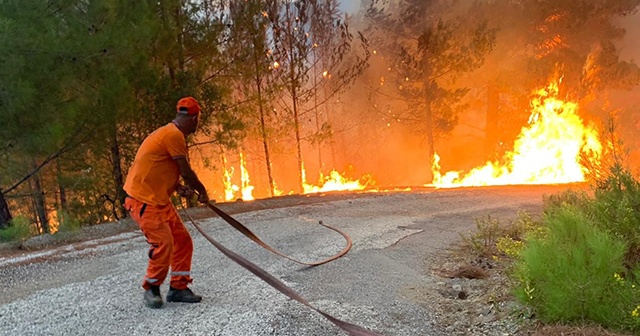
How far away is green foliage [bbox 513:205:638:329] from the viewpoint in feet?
11.0

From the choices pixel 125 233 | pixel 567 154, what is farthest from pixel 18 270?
pixel 567 154

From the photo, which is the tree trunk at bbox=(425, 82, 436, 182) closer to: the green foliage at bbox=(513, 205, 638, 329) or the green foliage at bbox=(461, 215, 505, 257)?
the green foliage at bbox=(461, 215, 505, 257)

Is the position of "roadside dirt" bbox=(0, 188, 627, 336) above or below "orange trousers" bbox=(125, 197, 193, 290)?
below

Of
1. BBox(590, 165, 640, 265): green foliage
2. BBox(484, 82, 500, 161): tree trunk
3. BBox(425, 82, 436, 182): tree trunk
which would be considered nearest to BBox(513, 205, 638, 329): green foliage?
BBox(590, 165, 640, 265): green foliage

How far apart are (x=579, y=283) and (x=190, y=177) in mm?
3383

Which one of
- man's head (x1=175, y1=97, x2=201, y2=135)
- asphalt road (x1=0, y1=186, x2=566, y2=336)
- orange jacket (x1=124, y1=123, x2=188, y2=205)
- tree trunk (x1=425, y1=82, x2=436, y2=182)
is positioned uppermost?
tree trunk (x1=425, y1=82, x2=436, y2=182)

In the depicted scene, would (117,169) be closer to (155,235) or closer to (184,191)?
(184,191)

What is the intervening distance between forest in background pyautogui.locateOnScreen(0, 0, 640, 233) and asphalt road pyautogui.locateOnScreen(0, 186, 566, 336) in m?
3.10

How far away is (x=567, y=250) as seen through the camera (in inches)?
147

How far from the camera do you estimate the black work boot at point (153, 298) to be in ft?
14.6

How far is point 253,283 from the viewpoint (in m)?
5.25

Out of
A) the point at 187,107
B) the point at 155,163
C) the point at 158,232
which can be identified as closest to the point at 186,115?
the point at 187,107

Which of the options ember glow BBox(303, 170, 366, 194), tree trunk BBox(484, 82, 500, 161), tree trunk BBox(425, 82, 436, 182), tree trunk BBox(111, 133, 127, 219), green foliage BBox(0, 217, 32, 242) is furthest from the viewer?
tree trunk BBox(484, 82, 500, 161)

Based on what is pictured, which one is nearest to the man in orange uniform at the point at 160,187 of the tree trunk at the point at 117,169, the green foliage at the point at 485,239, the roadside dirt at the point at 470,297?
the roadside dirt at the point at 470,297
